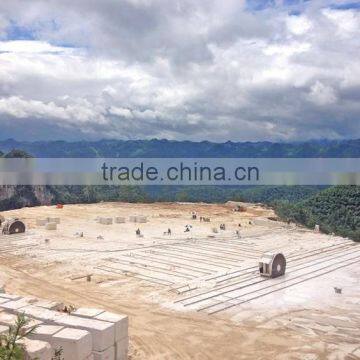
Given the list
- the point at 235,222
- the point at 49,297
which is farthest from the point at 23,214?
the point at 49,297

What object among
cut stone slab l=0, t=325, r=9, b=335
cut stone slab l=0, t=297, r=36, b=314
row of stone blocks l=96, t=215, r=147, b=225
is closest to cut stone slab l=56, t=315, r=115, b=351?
cut stone slab l=0, t=325, r=9, b=335

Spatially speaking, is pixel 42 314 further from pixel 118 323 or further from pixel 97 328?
pixel 118 323

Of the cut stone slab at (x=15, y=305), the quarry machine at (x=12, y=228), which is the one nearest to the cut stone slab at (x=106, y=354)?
the cut stone slab at (x=15, y=305)

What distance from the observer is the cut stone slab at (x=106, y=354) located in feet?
32.3

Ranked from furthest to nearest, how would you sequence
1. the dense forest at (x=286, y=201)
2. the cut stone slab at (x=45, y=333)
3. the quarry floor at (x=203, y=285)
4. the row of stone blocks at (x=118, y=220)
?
the dense forest at (x=286, y=201)
the row of stone blocks at (x=118, y=220)
the quarry floor at (x=203, y=285)
the cut stone slab at (x=45, y=333)

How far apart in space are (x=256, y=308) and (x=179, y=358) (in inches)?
178

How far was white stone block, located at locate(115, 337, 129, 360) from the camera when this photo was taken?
34.0 ft

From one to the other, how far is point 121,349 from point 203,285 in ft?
24.1

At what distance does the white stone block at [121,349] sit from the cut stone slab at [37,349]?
6.15 feet

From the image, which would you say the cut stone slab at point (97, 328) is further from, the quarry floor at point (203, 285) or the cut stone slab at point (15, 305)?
the quarry floor at point (203, 285)

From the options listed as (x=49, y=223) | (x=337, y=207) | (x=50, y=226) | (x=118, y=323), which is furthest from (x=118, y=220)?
(x=337, y=207)

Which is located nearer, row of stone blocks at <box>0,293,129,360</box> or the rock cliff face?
row of stone blocks at <box>0,293,129,360</box>

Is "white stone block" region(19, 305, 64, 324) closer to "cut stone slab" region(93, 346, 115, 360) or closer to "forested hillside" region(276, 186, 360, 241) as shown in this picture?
"cut stone slab" region(93, 346, 115, 360)

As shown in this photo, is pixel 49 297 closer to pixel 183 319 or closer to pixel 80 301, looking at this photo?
pixel 80 301
